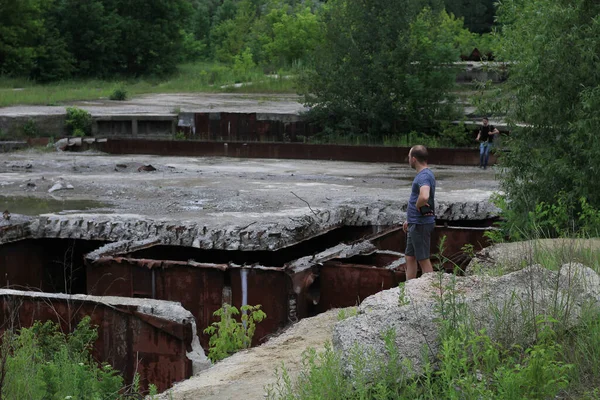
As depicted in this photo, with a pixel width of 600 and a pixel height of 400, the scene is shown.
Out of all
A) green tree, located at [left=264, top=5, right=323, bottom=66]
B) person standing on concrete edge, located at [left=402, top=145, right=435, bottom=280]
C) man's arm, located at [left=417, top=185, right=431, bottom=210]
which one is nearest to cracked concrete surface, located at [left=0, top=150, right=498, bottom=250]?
person standing on concrete edge, located at [left=402, top=145, right=435, bottom=280]

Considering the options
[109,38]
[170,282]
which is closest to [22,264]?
[170,282]

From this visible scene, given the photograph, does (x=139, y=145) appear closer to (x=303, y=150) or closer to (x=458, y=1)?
(x=303, y=150)

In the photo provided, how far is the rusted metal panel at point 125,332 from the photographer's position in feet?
28.1

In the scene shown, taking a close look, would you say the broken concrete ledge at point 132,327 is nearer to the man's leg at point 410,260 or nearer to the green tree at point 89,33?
the man's leg at point 410,260

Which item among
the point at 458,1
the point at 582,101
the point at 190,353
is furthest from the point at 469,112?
the point at 458,1

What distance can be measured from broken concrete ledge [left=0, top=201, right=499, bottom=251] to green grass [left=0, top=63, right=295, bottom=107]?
19111 millimetres

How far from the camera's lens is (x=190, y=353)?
845 centimetres

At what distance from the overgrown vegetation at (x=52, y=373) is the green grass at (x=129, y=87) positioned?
77.3ft

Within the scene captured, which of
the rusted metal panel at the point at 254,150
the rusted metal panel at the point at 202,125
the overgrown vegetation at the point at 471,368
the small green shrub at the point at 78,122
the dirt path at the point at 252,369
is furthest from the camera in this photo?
the rusted metal panel at the point at 202,125

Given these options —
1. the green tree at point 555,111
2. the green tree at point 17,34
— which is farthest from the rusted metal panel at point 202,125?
the green tree at point 17,34

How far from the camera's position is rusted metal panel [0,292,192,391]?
857 centimetres

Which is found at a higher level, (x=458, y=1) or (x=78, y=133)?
(x=458, y=1)

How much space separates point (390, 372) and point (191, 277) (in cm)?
582

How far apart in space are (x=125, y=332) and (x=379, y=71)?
17.9m
